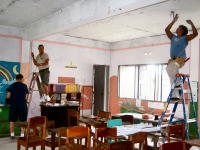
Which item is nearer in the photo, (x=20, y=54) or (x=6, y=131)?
(x=6, y=131)

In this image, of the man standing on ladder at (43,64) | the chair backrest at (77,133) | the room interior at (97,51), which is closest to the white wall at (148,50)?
the room interior at (97,51)

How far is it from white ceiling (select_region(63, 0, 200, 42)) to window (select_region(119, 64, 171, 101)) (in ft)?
4.15

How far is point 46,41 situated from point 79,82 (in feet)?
6.93

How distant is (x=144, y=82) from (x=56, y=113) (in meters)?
3.61

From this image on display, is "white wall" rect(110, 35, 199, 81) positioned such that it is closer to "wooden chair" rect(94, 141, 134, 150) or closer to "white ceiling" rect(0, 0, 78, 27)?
"white ceiling" rect(0, 0, 78, 27)

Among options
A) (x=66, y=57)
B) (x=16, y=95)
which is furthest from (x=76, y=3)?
(x=66, y=57)

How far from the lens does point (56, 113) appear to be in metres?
7.93

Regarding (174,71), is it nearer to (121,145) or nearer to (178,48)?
(178,48)

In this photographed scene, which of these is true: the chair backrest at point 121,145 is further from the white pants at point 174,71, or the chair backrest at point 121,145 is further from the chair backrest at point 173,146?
the white pants at point 174,71

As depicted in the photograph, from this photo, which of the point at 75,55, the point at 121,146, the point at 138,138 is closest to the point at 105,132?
the point at 138,138

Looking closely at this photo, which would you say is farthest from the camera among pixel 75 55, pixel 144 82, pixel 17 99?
pixel 75 55

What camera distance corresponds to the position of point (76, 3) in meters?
5.55

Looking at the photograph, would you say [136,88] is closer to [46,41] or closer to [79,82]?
[79,82]

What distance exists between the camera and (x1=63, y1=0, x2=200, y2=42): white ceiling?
5.75m
